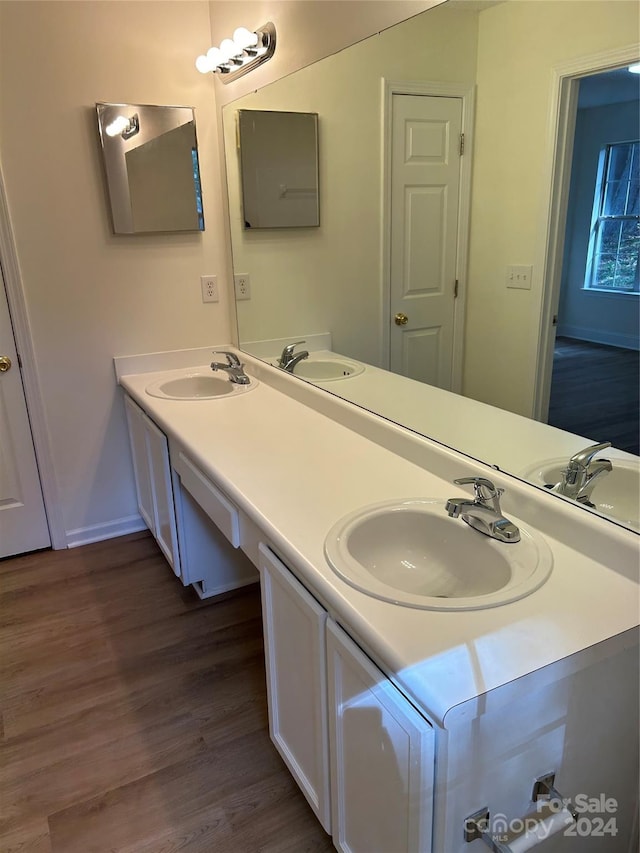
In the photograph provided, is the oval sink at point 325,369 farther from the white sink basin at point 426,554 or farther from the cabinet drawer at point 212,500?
the white sink basin at point 426,554

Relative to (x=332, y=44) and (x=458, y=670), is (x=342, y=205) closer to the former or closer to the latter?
(x=332, y=44)

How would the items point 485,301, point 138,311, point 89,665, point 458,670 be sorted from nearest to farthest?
point 458,670 < point 485,301 < point 89,665 < point 138,311

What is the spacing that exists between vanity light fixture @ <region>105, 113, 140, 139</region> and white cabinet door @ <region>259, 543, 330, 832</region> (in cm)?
192

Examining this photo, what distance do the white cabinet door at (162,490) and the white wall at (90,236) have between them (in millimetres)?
476

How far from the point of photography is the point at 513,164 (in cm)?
132

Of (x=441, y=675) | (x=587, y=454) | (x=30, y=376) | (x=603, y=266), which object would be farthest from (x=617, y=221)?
(x=30, y=376)

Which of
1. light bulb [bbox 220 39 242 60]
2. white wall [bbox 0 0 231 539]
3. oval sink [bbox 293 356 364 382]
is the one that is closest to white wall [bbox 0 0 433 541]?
white wall [bbox 0 0 231 539]

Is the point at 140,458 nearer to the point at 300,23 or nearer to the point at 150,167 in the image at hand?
the point at 150,167

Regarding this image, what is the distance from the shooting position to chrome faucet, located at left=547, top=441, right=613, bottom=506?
1.24 m

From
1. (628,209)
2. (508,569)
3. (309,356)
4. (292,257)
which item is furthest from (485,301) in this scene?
(292,257)

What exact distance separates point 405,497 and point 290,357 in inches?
44.6

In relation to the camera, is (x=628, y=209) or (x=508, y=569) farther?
(x=508, y=569)

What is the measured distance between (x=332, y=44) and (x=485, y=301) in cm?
109

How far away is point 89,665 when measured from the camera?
215 cm
